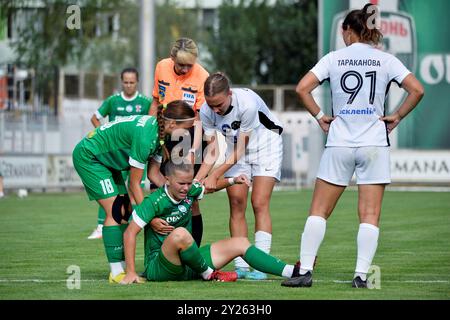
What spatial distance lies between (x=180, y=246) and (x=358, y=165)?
Answer: 5.49 feet

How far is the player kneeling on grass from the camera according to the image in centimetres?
1015

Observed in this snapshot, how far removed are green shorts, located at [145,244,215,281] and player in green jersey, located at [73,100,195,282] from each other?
0.30 m

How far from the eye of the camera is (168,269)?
10.4m

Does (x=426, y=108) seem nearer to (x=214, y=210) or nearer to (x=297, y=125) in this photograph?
(x=297, y=125)

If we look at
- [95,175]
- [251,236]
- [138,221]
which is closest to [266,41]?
[251,236]

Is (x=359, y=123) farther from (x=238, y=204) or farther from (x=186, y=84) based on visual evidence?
(x=186, y=84)

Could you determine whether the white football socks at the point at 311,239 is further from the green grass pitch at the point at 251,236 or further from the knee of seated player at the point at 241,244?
the knee of seated player at the point at 241,244

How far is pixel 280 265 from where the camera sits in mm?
10422

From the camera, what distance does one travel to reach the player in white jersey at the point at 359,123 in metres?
9.86

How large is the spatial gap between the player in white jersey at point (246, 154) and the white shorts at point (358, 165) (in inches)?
45.8

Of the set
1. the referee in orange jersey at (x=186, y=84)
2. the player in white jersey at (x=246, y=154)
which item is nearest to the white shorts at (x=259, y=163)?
the player in white jersey at (x=246, y=154)
